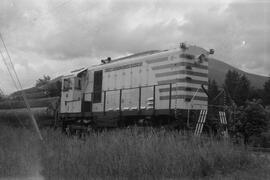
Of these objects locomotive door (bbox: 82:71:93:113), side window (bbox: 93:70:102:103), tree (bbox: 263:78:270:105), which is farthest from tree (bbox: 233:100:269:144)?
tree (bbox: 263:78:270:105)

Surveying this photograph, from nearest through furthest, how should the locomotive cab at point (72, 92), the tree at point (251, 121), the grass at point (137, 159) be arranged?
the grass at point (137, 159) → the tree at point (251, 121) → the locomotive cab at point (72, 92)

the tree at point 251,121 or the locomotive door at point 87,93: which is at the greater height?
the locomotive door at point 87,93

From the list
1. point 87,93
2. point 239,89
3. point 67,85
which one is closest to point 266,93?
point 239,89

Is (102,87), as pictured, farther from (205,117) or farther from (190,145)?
(190,145)

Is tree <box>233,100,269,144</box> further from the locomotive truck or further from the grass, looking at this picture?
the grass

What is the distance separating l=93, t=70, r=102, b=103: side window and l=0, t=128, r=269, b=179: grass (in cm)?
976

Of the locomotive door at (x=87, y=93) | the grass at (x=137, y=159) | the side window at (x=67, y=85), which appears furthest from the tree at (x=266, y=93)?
the grass at (x=137, y=159)

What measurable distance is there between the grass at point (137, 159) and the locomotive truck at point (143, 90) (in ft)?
19.7

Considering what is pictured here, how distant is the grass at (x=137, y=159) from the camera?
23.6 ft

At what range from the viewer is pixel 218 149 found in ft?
27.1

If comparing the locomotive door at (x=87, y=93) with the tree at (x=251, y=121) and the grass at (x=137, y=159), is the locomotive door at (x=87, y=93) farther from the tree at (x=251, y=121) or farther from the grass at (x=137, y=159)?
the grass at (x=137, y=159)

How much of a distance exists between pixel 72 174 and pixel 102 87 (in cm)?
1198

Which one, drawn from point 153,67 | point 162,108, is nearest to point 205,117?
point 162,108

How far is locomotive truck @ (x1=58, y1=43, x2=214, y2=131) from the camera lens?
49.9 feet
